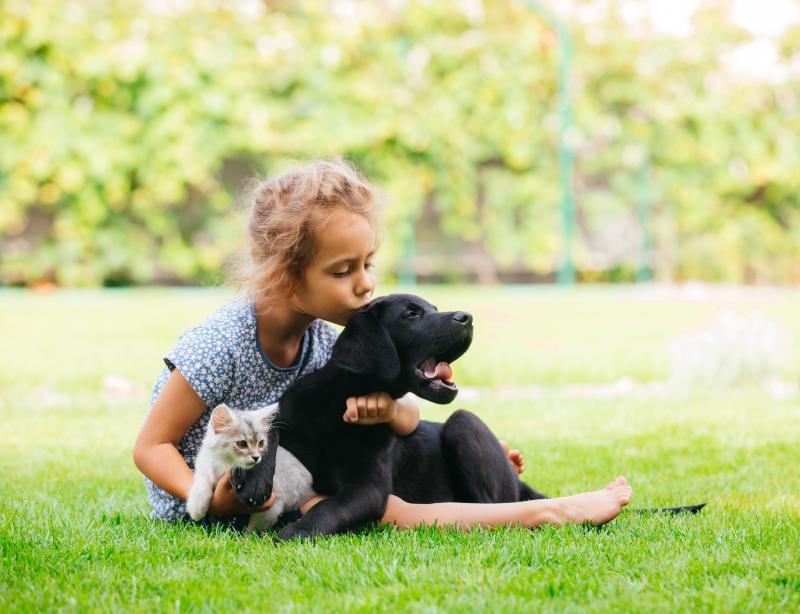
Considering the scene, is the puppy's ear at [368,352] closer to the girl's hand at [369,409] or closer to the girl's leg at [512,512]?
the girl's hand at [369,409]

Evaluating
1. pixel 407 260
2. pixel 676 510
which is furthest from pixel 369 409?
pixel 407 260

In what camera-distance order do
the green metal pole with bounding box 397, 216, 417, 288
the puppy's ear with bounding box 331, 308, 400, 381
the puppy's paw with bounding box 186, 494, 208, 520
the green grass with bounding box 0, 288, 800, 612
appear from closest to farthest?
the green grass with bounding box 0, 288, 800, 612
the puppy's paw with bounding box 186, 494, 208, 520
the puppy's ear with bounding box 331, 308, 400, 381
the green metal pole with bounding box 397, 216, 417, 288

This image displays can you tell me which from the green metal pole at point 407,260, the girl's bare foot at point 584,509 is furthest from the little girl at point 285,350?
the green metal pole at point 407,260

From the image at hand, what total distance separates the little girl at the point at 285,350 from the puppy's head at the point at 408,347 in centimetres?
10

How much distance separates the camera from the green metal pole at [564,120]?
13758mm

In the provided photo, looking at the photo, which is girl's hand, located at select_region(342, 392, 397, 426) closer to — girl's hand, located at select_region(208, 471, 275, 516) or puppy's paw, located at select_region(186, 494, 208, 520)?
girl's hand, located at select_region(208, 471, 275, 516)

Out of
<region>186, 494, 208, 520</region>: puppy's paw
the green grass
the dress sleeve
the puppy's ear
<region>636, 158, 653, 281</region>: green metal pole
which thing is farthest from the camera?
<region>636, 158, 653, 281</region>: green metal pole

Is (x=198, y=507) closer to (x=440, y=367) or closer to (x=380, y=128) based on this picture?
(x=440, y=367)

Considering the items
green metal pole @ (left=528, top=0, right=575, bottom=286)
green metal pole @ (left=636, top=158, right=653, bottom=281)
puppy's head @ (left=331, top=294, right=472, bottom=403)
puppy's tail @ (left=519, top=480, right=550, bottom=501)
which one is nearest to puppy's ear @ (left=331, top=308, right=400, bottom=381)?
puppy's head @ (left=331, top=294, right=472, bottom=403)

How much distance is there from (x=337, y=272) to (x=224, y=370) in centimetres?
48

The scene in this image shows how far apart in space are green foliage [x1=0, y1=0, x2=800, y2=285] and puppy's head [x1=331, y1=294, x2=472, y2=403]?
9.24 metres

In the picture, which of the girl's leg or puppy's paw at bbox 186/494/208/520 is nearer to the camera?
puppy's paw at bbox 186/494/208/520

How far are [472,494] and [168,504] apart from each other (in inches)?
39.0

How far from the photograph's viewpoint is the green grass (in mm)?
2254
